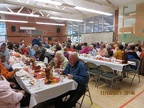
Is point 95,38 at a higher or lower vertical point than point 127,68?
higher

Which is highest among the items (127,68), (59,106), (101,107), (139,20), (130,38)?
(139,20)

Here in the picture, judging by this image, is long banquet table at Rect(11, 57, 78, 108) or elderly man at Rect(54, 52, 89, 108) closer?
long banquet table at Rect(11, 57, 78, 108)

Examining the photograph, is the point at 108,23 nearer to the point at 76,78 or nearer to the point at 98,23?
the point at 98,23

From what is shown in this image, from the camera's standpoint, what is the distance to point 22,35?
13328 millimetres

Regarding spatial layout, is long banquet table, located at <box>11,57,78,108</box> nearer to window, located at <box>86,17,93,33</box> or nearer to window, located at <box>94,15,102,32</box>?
window, located at <box>94,15,102,32</box>

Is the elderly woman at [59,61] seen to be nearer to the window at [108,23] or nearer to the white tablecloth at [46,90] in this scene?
the white tablecloth at [46,90]

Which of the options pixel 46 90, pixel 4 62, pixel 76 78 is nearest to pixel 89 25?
pixel 4 62

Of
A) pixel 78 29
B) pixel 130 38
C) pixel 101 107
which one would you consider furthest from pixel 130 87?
pixel 78 29

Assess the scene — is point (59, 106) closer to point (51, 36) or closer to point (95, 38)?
point (95, 38)

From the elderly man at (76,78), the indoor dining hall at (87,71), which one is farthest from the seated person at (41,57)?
the elderly man at (76,78)

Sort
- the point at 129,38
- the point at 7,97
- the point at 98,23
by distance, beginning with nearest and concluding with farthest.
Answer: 1. the point at 7,97
2. the point at 129,38
3. the point at 98,23

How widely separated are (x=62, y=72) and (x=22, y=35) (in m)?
12.3

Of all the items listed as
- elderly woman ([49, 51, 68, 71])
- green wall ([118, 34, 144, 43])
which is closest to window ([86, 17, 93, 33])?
green wall ([118, 34, 144, 43])

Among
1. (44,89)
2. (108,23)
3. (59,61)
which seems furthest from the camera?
(108,23)
